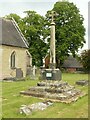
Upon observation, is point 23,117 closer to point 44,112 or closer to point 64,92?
point 44,112

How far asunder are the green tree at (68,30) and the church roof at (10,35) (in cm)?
1553

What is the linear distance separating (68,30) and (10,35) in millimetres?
20445

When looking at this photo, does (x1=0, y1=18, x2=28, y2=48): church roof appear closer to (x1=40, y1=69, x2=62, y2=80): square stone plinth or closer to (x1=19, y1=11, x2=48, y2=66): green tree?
(x1=19, y1=11, x2=48, y2=66): green tree

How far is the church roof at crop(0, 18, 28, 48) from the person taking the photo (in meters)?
32.6

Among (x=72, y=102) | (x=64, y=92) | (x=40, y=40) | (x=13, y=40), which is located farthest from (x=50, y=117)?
(x=40, y=40)

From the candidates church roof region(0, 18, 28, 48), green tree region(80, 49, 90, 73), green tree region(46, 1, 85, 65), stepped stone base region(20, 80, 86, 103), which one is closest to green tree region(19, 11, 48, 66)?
green tree region(46, 1, 85, 65)

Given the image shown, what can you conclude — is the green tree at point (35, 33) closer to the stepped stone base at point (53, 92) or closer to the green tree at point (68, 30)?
the green tree at point (68, 30)

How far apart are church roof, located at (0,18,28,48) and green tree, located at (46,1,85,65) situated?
50.9 feet

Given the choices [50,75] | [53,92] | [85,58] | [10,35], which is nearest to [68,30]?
[85,58]

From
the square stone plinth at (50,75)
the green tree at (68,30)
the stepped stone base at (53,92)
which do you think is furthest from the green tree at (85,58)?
the stepped stone base at (53,92)

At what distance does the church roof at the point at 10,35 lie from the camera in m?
32.6

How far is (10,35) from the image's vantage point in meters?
34.7

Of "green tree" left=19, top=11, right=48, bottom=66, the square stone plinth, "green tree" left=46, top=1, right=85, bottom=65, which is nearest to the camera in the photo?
the square stone plinth

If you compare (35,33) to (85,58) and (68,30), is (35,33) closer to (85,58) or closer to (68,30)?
(68,30)
